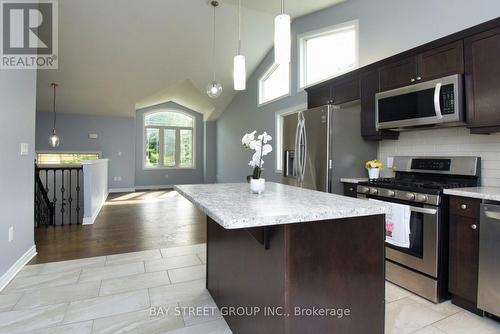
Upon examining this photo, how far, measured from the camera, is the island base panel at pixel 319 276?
127cm

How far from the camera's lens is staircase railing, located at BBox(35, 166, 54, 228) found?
179 inches

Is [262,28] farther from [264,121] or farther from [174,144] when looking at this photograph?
[174,144]

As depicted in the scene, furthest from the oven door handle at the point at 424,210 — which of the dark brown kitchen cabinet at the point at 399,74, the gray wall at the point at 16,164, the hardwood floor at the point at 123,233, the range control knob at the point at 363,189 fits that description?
the gray wall at the point at 16,164

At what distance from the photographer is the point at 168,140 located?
32.1ft

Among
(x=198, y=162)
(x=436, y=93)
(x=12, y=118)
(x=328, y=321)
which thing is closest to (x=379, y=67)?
(x=436, y=93)

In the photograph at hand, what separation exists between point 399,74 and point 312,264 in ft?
7.29

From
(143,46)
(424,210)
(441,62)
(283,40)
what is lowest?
(424,210)

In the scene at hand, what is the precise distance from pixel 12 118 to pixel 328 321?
302 cm

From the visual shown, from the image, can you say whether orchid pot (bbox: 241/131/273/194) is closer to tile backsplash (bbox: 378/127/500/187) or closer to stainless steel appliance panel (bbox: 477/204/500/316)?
stainless steel appliance panel (bbox: 477/204/500/316)

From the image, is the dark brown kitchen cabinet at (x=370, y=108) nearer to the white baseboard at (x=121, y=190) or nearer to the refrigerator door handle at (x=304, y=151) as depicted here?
the refrigerator door handle at (x=304, y=151)

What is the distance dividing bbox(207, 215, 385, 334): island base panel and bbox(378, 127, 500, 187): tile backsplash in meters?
1.55

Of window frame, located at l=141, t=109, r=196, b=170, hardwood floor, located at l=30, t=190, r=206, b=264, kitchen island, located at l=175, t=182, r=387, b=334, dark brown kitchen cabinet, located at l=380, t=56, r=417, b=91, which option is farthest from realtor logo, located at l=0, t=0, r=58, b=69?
window frame, located at l=141, t=109, r=196, b=170

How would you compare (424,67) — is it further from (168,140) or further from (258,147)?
(168,140)

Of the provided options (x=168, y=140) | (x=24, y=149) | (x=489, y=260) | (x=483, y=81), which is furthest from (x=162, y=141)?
(x=489, y=260)
